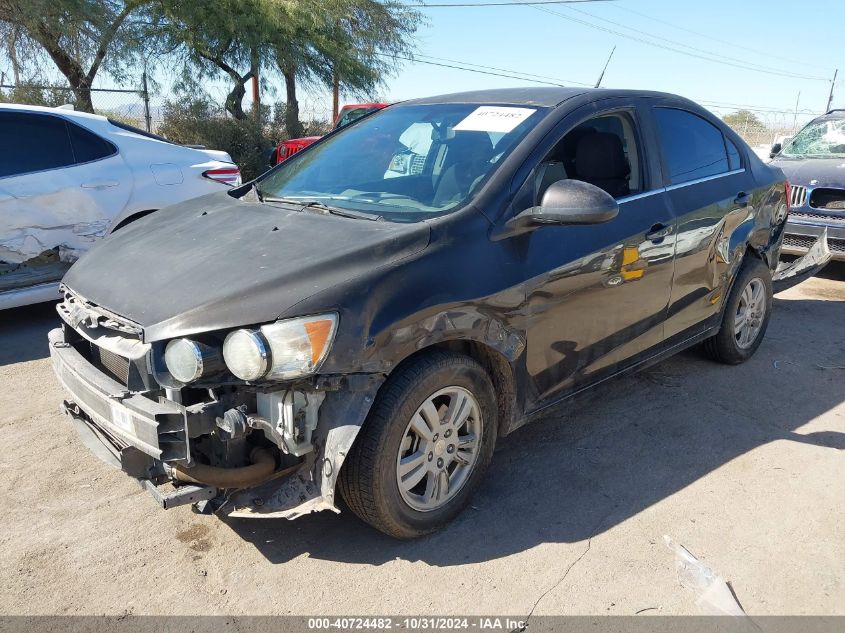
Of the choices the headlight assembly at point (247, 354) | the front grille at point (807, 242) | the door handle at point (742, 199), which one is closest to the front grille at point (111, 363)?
the headlight assembly at point (247, 354)

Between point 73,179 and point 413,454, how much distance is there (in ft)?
13.8

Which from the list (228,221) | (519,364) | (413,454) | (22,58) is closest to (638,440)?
(519,364)

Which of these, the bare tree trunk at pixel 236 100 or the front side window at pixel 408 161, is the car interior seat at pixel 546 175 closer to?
the front side window at pixel 408 161

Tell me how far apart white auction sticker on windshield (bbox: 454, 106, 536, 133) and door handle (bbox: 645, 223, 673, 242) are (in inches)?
34.9

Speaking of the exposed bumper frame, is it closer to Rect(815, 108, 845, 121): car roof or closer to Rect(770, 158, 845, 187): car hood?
Rect(770, 158, 845, 187): car hood

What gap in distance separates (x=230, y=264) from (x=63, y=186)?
11.7ft

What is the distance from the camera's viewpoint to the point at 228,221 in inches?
128

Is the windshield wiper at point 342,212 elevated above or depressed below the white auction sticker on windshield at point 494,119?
below

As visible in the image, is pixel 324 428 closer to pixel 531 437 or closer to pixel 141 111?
pixel 531 437

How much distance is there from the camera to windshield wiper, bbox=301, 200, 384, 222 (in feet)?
9.98

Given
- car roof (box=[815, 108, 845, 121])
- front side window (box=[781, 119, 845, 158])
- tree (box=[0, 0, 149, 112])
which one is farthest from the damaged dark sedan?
tree (box=[0, 0, 149, 112])

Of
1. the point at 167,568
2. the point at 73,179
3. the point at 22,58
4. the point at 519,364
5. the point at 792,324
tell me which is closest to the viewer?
the point at 167,568

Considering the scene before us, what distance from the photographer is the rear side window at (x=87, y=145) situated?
572 cm

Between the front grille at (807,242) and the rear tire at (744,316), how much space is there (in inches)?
117
